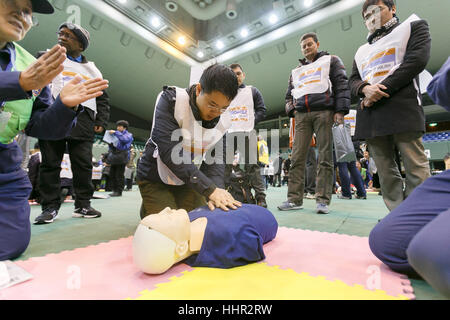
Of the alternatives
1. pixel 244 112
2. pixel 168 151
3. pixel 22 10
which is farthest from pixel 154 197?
pixel 244 112

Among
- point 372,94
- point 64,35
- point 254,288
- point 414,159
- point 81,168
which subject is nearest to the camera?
point 254,288

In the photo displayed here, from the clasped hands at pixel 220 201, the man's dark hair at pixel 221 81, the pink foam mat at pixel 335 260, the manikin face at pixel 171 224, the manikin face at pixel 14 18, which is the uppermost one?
the manikin face at pixel 14 18

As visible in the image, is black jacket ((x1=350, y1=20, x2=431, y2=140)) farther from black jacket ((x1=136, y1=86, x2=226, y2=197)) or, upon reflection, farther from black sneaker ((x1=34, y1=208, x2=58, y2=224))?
black sneaker ((x1=34, y1=208, x2=58, y2=224))

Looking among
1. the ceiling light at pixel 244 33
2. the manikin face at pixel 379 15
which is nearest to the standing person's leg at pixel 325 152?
the manikin face at pixel 379 15

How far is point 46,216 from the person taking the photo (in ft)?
5.98

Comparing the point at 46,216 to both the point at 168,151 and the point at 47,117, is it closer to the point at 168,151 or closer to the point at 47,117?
the point at 47,117

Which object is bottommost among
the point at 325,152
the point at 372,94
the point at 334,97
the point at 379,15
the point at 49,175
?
the point at 49,175

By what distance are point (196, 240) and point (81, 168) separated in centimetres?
170

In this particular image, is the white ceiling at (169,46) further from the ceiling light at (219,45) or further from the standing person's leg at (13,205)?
the standing person's leg at (13,205)

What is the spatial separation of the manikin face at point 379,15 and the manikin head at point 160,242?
1.95 meters

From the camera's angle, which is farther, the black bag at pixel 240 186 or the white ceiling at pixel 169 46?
the white ceiling at pixel 169 46

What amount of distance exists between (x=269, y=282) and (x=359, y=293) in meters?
0.28

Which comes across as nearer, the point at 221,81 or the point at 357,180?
the point at 221,81

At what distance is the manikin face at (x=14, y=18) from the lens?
0.92m
